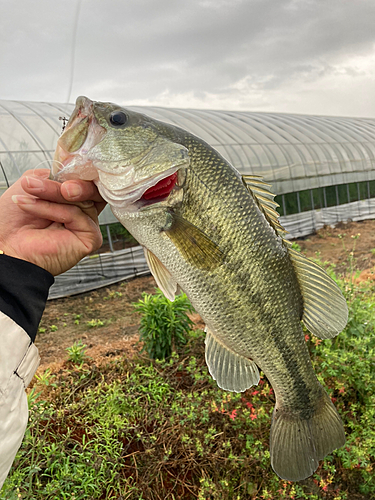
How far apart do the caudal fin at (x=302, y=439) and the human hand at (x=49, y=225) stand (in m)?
1.28

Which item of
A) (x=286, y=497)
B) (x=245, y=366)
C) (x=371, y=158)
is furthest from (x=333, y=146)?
(x=245, y=366)

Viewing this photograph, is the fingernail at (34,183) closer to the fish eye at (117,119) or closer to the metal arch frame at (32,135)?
the fish eye at (117,119)

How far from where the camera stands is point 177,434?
3693 mm

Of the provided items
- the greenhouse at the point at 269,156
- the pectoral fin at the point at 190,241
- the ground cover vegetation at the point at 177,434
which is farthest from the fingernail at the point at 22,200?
the greenhouse at the point at 269,156

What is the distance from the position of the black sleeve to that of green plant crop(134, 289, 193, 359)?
10.0 feet

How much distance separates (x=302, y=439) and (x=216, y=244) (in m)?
1.10

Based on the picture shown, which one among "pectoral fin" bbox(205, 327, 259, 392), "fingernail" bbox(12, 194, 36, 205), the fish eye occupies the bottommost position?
"pectoral fin" bbox(205, 327, 259, 392)

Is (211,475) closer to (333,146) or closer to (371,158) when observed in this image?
(333,146)

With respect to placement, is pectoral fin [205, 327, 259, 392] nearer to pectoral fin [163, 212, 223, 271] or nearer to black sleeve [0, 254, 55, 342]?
pectoral fin [163, 212, 223, 271]

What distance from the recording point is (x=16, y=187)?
1773 mm

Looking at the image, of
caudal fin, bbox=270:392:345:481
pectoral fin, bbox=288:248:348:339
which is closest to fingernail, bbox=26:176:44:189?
pectoral fin, bbox=288:248:348:339

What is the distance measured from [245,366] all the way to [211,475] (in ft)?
7.37

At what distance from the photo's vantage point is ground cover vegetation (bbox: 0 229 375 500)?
323 cm

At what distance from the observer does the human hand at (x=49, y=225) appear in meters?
1.65
